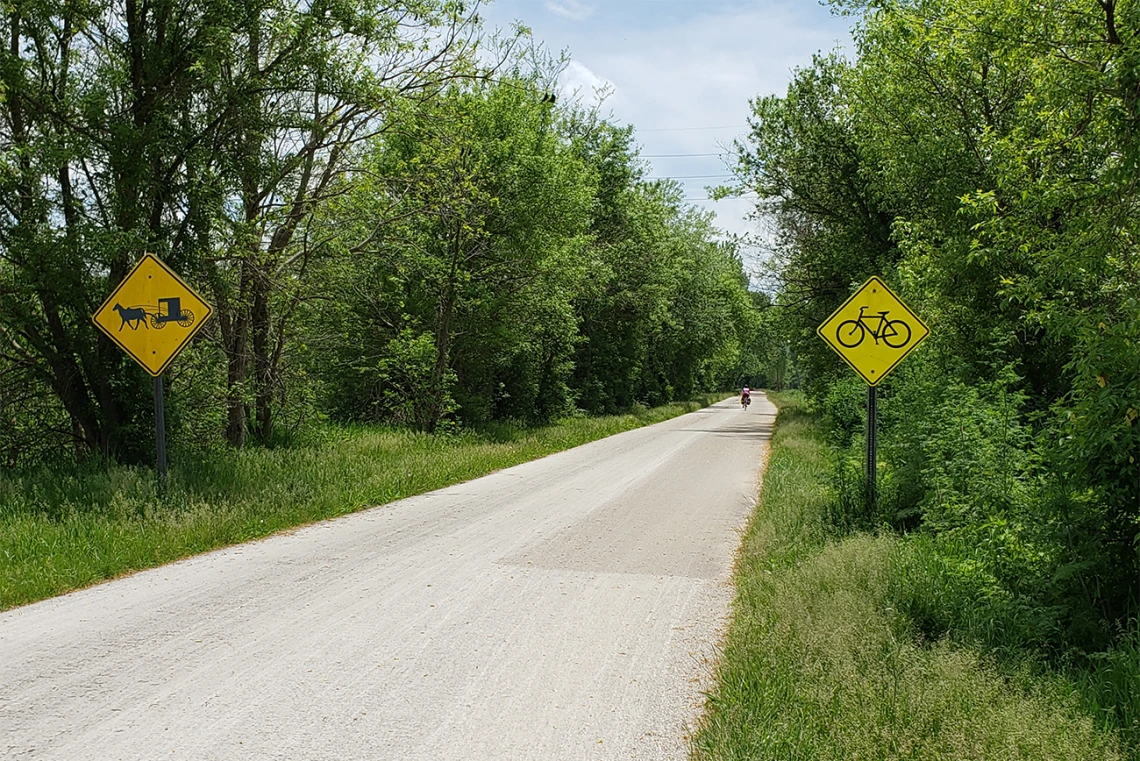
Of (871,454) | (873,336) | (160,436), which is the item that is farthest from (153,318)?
(871,454)

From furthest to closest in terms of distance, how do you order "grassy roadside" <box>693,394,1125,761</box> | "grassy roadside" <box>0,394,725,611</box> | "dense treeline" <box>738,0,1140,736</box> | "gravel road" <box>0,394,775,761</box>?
1. "grassy roadside" <box>0,394,725,611</box>
2. "dense treeline" <box>738,0,1140,736</box>
3. "gravel road" <box>0,394,775,761</box>
4. "grassy roadside" <box>693,394,1125,761</box>

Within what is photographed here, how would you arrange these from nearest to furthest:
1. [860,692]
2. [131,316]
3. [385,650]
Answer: [860,692] → [385,650] → [131,316]

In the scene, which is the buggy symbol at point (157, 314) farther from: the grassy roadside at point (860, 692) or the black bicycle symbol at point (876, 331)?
the black bicycle symbol at point (876, 331)

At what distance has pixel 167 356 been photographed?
10188 mm

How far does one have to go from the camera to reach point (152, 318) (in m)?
10.2

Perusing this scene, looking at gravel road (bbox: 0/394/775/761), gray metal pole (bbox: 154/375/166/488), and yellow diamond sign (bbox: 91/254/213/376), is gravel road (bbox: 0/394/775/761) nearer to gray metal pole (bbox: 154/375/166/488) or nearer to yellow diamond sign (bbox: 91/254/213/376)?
gray metal pole (bbox: 154/375/166/488)

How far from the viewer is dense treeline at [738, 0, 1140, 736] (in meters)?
5.60

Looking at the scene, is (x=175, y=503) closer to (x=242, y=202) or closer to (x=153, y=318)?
(x=153, y=318)

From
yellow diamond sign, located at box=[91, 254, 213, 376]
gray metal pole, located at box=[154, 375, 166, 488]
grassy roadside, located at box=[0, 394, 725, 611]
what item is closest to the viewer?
grassy roadside, located at box=[0, 394, 725, 611]

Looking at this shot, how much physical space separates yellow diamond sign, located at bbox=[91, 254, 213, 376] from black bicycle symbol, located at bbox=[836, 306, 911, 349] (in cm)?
792

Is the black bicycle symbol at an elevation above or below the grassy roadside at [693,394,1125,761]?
above

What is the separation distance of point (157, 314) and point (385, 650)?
680cm

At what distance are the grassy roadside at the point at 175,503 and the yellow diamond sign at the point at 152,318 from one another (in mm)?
1642

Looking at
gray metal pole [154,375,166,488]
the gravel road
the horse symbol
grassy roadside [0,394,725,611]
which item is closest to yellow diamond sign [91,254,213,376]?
the horse symbol
